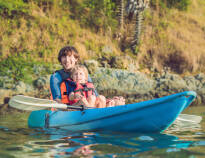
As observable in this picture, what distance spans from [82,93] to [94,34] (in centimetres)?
811

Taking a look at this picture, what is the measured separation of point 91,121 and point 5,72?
5954 millimetres

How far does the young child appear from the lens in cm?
394

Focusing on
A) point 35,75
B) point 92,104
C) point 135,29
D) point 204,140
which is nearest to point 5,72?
point 35,75

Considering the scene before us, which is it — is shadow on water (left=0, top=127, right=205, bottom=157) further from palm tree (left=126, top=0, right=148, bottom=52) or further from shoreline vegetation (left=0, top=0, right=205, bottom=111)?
palm tree (left=126, top=0, right=148, bottom=52)

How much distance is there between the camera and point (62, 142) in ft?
9.61

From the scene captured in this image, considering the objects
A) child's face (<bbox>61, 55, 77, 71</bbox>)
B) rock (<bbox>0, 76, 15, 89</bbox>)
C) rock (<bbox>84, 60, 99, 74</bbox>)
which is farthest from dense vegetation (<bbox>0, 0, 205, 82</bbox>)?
child's face (<bbox>61, 55, 77, 71</bbox>)

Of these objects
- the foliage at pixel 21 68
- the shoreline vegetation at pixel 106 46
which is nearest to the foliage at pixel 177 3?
the shoreline vegetation at pixel 106 46

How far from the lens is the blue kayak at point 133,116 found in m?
2.99

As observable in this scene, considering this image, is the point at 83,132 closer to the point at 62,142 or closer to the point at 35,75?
the point at 62,142

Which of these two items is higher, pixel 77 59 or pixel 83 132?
pixel 77 59

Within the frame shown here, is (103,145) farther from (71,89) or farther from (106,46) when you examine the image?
(106,46)

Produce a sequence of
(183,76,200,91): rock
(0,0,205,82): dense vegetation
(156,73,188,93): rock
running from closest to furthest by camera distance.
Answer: (156,73,188,93): rock → (183,76,200,91): rock → (0,0,205,82): dense vegetation

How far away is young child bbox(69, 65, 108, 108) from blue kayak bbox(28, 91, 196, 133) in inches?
12.4

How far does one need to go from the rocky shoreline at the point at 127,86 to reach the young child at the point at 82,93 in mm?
4006
